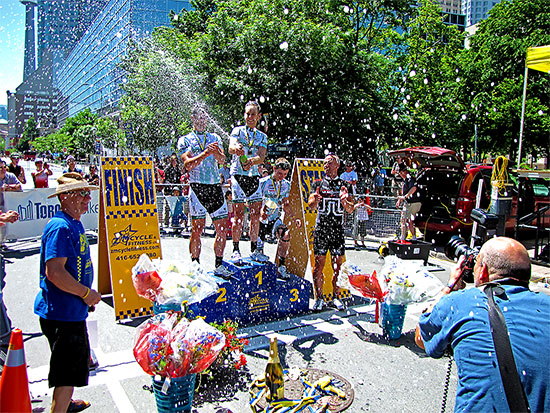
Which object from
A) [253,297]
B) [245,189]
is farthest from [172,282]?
[245,189]

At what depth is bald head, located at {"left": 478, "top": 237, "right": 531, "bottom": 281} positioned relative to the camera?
2102mm

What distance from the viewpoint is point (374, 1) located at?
16.8 metres

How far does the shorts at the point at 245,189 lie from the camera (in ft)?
18.8

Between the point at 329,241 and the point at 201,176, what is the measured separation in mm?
2115

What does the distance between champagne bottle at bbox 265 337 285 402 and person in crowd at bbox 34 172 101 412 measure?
1.47 metres

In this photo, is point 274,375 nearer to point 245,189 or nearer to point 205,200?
point 205,200

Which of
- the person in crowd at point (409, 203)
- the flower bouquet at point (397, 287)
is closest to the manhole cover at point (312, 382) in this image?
the flower bouquet at point (397, 287)

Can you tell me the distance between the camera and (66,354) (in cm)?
298

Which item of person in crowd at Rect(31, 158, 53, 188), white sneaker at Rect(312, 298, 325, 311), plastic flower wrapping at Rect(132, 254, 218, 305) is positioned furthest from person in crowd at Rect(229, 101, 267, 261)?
person in crowd at Rect(31, 158, 53, 188)

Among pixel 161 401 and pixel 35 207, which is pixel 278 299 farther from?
pixel 35 207

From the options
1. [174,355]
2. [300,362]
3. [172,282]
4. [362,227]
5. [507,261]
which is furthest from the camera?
[362,227]

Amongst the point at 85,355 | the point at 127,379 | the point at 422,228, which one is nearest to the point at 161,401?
the point at 85,355

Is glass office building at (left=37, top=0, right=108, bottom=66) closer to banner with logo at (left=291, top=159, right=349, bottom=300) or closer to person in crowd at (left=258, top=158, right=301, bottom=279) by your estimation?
person in crowd at (left=258, top=158, right=301, bottom=279)

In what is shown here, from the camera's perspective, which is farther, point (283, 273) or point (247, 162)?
point (283, 273)
